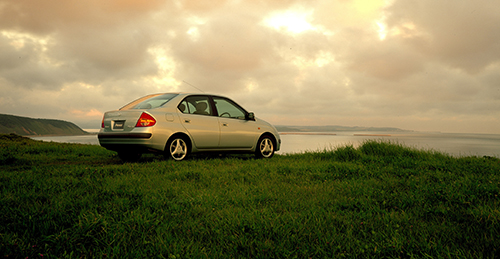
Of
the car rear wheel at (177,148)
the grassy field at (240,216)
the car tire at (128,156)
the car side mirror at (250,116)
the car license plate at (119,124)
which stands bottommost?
the grassy field at (240,216)

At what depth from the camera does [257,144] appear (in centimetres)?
891

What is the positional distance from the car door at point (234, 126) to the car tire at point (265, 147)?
0.28m

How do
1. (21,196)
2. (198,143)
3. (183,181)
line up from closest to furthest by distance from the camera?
1. (21,196)
2. (183,181)
3. (198,143)

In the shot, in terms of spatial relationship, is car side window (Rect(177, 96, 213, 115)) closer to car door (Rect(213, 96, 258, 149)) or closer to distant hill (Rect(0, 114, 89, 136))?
car door (Rect(213, 96, 258, 149))

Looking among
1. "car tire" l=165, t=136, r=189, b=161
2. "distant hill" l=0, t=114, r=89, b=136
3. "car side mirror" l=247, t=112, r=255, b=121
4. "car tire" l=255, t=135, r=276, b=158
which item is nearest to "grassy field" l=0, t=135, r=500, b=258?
"car tire" l=165, t=136, r=189, b=161

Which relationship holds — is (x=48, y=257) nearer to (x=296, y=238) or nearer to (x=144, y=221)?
(x=144, y=221)

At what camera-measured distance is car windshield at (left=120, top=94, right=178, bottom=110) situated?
23.6ft

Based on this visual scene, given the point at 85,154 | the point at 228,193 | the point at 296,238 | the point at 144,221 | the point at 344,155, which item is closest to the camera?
the point at 296,238

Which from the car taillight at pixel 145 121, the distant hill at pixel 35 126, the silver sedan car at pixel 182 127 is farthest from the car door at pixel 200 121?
the distant hill at pixel 35 126

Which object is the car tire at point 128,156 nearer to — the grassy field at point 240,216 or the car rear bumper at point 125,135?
the car rear bumper at point 125,135

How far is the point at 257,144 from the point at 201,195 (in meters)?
5.02

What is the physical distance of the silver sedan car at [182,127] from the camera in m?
6.66

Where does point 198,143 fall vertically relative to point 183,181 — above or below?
above

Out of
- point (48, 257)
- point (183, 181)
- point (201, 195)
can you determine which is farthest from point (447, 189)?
point (48, 257)
